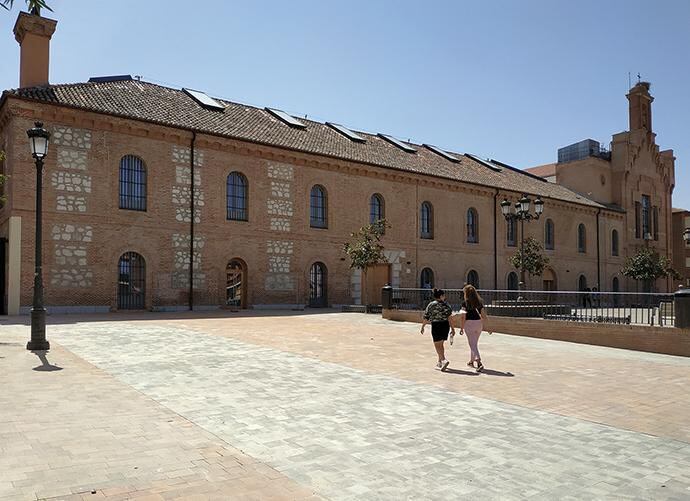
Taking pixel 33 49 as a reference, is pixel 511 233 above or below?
below

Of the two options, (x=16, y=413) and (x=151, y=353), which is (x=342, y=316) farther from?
(x=16, y=413)

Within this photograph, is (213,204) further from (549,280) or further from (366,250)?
(549,280)

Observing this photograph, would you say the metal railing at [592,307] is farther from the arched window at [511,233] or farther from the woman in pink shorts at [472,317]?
the arched window at [511,233]

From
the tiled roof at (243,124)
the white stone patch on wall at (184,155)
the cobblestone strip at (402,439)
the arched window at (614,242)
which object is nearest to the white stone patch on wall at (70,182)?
the tiled roof at (243,124)

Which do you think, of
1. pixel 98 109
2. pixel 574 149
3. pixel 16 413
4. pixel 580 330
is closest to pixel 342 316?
pixel 580 330

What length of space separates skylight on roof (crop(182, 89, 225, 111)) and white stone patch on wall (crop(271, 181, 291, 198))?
Result: 16.7 feet

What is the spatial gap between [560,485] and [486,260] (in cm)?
3365

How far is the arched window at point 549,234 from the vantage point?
136ft

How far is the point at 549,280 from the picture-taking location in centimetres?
4184

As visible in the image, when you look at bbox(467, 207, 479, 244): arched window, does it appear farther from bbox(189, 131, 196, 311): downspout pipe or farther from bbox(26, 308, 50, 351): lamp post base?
bbox(26, 308, 50, 351): lamp post base

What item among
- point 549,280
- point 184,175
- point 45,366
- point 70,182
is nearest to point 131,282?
point 70,182

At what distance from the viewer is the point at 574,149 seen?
172 ft

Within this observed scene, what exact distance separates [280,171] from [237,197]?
106 inches

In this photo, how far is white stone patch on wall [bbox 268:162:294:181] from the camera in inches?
1089
